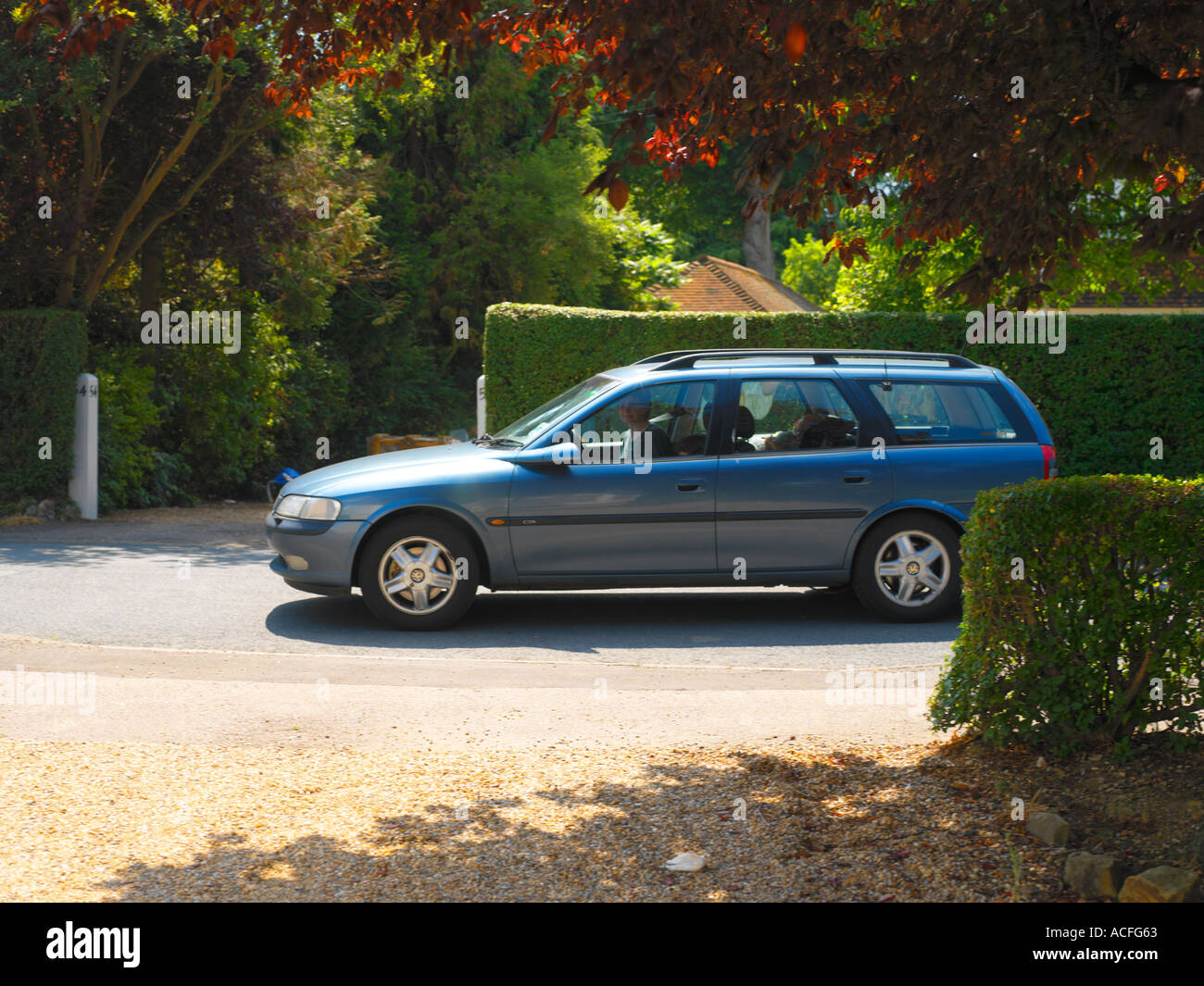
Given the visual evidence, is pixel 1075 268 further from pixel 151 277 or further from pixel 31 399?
pixel 31 399

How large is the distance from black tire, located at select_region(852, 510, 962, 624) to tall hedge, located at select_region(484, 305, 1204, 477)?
719 centimetres

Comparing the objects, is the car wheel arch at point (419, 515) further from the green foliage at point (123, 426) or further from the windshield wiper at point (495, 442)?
the green foliage at point (123, 426)

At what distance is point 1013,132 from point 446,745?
3.79 m

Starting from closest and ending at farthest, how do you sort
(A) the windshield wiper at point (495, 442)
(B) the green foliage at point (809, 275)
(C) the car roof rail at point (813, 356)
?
(A) the windshield wiper at point (495, 442) → (C) the car roof rail at point (813, 356) → (B) the green foliage at point (809, 275)

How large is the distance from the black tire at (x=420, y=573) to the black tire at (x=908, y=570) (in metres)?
2.76

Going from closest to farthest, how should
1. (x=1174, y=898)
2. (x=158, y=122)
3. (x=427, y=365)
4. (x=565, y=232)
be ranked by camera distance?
(x=1174, y=898) < (x=158, y=122) < (x=565, y=232) < (x=427, y=365)

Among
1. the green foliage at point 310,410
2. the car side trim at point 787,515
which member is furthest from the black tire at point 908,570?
the green foliage at point 310,410

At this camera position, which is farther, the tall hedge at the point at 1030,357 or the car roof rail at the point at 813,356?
the tall hedge at the point at 1030,357

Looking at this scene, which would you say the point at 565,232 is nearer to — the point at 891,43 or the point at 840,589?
the point at 840,589

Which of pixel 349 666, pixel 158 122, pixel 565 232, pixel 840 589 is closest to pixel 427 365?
pixel 565 232

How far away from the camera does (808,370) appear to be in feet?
31.7

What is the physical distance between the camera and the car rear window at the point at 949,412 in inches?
380

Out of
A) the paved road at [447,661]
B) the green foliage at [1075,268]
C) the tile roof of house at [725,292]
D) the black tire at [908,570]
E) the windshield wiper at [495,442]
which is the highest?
the tile roof of house at [725,292]

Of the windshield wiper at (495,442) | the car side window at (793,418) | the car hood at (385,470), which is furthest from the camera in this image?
the windshield wiper at (495,442)
